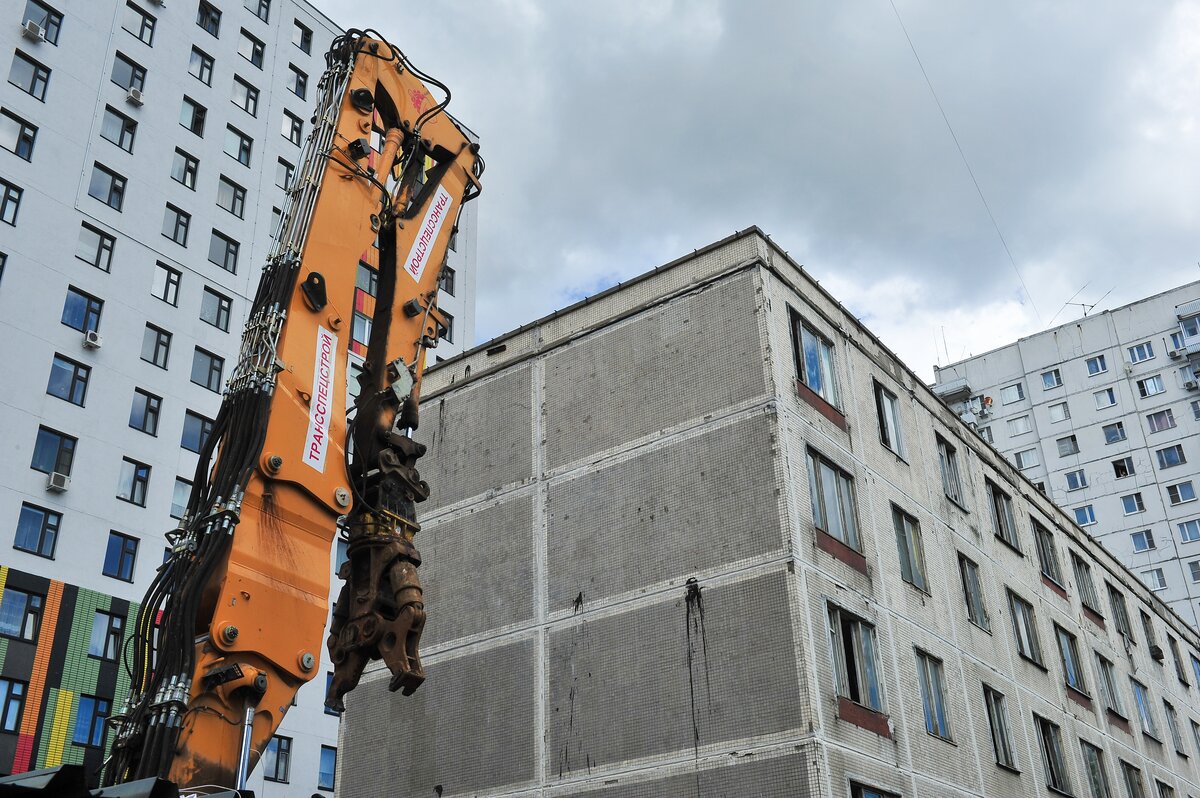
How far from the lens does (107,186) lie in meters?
38.5

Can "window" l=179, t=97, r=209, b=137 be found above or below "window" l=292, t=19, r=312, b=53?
below

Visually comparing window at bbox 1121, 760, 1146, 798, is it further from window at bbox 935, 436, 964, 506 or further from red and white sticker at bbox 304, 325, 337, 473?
red and white sticker at bbox 304, 325, 337, 473

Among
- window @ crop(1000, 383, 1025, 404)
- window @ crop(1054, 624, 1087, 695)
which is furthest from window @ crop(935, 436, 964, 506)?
window @ crop(1000, 383, 1025, 404)

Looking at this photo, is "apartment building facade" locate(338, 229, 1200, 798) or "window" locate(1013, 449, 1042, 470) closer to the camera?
"apartment building facade" locate(338, 229, 1200, 798)

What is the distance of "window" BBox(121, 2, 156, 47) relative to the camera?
41.2 metres

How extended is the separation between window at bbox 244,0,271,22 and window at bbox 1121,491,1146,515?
52.3 metres

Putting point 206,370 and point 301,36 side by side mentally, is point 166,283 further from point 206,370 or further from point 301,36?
point 301,36

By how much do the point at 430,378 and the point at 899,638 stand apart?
11.9 m

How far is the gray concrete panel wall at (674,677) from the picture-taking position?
1788cm

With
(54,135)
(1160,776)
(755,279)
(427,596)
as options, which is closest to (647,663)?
(427,596)

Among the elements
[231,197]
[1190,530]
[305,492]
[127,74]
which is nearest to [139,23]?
[127,74]

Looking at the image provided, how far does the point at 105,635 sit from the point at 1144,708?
31219 mm

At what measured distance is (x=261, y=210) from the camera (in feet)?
145

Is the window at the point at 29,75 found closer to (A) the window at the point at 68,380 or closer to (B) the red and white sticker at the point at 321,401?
(A) the window at the point at 68,380
